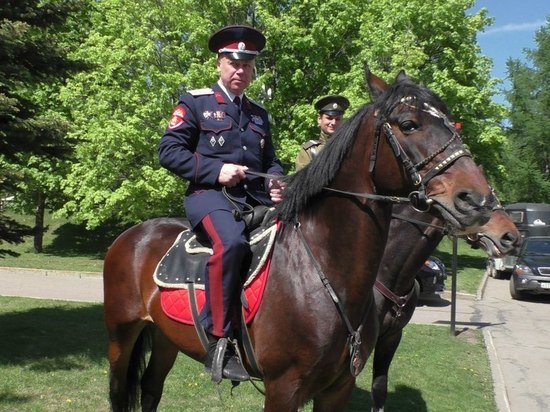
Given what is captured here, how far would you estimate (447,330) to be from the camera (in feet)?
39.4

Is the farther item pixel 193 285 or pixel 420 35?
pixel 420 35

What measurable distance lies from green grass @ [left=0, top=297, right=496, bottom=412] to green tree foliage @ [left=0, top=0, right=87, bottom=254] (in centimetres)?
183

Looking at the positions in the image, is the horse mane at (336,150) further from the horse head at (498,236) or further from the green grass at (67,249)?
the green grass at (67,249)

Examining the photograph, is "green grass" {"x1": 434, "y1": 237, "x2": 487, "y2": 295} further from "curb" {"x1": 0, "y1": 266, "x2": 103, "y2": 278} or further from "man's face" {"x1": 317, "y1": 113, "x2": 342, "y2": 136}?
"curb" {"x1": 0, "y1": 266, "x2": 103, "y2": 278}

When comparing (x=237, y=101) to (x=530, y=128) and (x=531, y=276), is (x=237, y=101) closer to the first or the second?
(x=531, y=276)

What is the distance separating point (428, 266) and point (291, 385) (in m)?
12.8

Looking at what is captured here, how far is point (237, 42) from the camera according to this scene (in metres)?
3.87

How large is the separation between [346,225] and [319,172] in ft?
1.10

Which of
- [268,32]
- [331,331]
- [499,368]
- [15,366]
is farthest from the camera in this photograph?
[268,32]

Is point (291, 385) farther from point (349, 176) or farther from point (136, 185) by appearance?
point (136, 185)

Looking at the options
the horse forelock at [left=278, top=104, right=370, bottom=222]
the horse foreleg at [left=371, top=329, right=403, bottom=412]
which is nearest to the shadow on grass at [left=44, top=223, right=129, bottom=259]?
the horse foreleg at [left=371, top=329, right=403, bottom=412]

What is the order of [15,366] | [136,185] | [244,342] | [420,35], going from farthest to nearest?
[420,35] → [136,185] → [15,366] → [244,342]

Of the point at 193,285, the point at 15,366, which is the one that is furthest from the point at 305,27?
the point at 193,285

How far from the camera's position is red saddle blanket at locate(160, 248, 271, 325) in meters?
3.55
